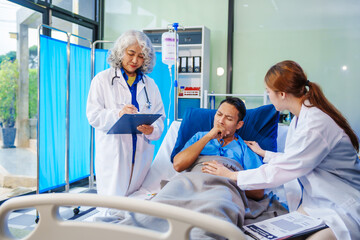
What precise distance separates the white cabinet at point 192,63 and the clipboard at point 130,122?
2.10 meters

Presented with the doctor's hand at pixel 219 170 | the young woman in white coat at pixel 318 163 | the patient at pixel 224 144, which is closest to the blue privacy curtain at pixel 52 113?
the patient at pixel 224 144

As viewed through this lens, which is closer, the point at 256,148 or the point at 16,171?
the point at 256,148

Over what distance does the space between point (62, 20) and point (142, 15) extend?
1.20 m

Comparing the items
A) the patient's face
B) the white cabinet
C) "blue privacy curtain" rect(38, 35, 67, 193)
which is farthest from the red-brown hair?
the white cabinet

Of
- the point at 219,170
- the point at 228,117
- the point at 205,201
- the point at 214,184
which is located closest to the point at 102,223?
the point at 205,201

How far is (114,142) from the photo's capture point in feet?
6.64

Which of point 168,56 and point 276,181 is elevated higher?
point 168,56

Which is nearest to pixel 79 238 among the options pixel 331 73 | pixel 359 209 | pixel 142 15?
pixel 359 209

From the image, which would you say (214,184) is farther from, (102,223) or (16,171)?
(16,171)

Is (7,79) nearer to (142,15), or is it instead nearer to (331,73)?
(142,15)

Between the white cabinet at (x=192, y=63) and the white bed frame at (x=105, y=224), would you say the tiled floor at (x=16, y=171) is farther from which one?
the white bed frame at (x=105, y=224)

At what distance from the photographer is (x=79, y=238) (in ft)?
2.94

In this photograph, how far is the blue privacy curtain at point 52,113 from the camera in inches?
106

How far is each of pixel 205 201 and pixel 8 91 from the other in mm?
2772
